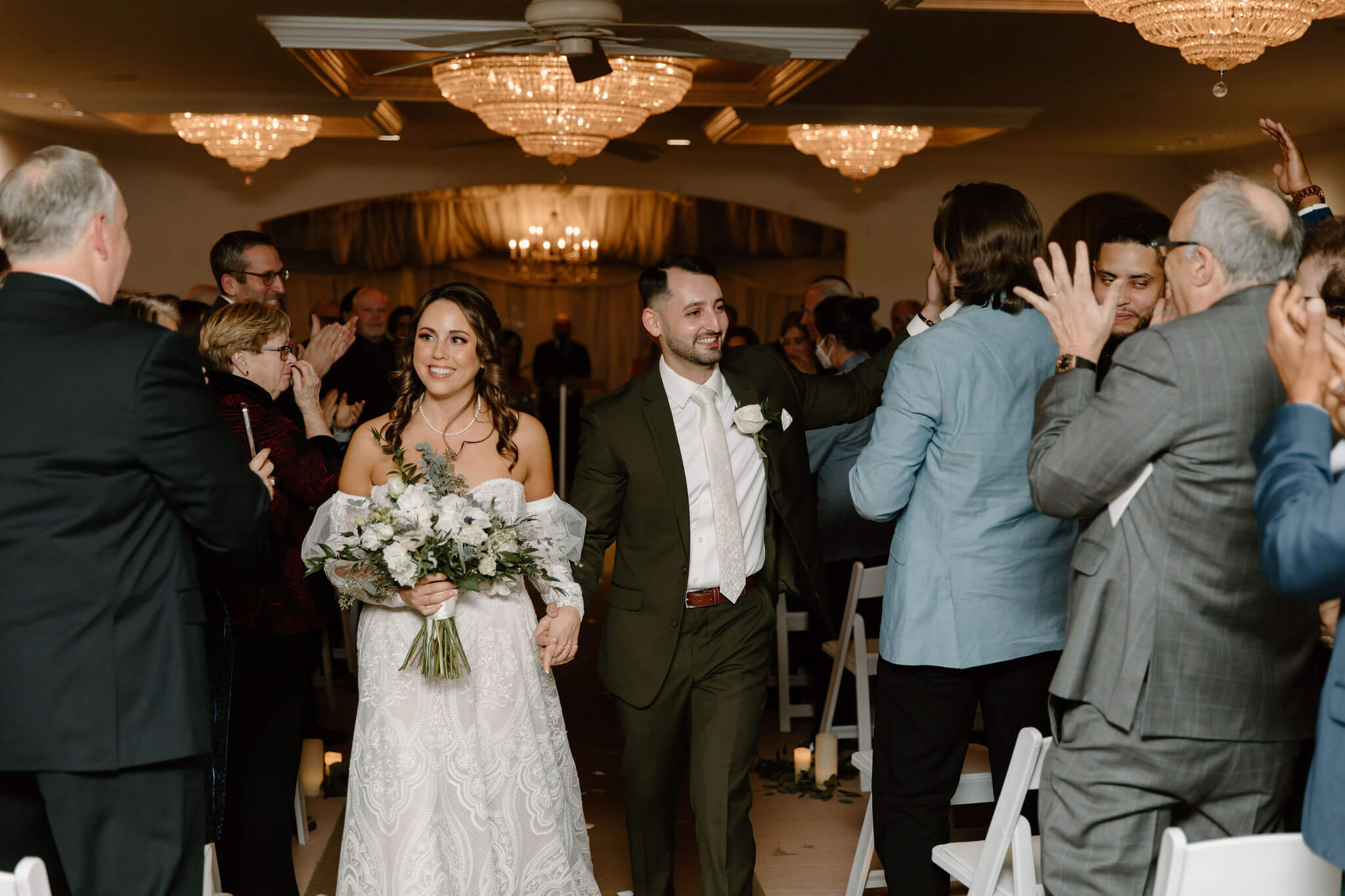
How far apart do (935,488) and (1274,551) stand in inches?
49.3

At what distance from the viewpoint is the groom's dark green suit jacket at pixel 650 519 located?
3.21 m

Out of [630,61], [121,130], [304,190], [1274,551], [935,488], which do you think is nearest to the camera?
[1274,551]

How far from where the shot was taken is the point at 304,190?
40.6ft

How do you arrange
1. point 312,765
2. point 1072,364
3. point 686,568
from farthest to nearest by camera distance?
point 312,765 < point 686,568 < point 1072,364

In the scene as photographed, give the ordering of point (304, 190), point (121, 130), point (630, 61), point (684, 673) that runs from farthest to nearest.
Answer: point (304, 190), point (121, 130), point (630, 61), point (684, 673)

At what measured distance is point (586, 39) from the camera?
15.0 ft

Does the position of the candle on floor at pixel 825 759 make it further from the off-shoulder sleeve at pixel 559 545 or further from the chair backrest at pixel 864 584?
the off-shoulder sleeve at pixel 559 545

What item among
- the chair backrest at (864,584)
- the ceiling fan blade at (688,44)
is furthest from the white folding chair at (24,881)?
the ceiling fan blade at (688,44)

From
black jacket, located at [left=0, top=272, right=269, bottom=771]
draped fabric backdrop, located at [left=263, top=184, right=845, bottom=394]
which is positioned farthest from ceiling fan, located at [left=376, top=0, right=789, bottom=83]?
draped fabric backdrop, located at [left=263, top=184, right=845, bottom=394]

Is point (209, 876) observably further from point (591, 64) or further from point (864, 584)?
point (591, 64)

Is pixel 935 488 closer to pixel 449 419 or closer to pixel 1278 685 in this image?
pixel 1278 685

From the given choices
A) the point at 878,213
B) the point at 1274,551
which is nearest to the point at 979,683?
the point at 1274,551

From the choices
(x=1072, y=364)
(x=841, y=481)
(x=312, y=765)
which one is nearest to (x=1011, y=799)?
(x=1072, y=364)

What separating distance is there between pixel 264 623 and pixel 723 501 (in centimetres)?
129
